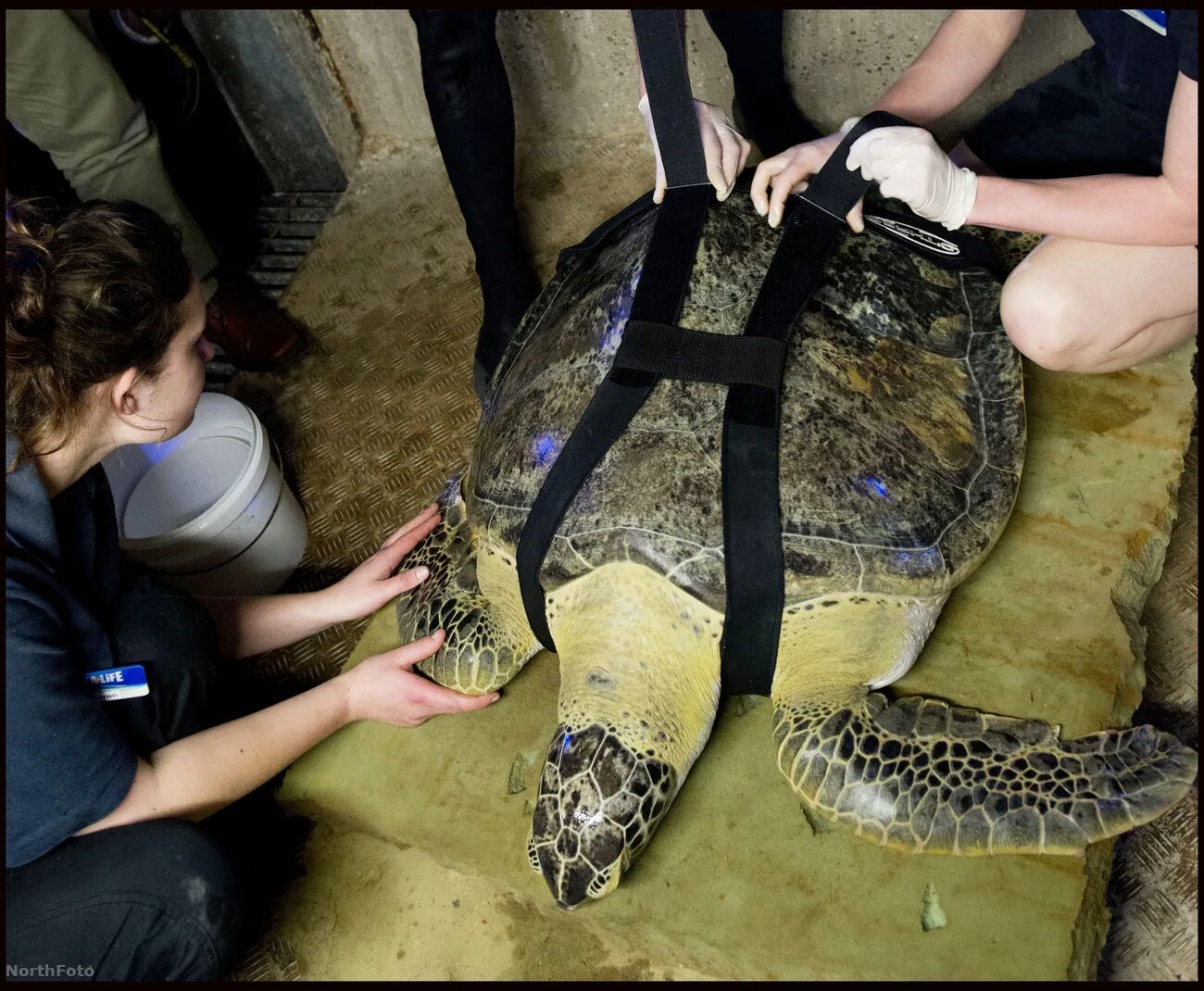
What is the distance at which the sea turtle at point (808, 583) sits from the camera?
1.39 metres

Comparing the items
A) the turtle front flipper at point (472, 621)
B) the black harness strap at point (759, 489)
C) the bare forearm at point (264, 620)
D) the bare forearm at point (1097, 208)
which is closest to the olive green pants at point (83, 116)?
the bare forearm at point (264, 620)

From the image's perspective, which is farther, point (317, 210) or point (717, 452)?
point (317, 210)

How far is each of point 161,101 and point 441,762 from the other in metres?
2.76

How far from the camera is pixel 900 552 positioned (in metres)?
1.48

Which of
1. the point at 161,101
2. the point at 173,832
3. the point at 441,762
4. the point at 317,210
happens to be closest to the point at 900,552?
the point at 441,762

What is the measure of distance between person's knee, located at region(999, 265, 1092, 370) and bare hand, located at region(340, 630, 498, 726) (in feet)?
4.01

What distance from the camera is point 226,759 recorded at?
60.6 inches

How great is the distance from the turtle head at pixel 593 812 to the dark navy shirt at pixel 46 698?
648 mm

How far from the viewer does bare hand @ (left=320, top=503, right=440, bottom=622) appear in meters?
1.95

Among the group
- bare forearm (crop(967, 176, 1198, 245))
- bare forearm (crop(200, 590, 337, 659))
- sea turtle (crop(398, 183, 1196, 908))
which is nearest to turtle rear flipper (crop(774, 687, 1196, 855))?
sea turtle (crop(398, 183, 1196, 908))

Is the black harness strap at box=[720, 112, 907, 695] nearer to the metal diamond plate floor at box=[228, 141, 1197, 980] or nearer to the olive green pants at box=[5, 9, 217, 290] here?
the metal diamond plate floor at box=[228, 141, 1197, 980]

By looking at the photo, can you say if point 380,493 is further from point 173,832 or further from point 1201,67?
point 1201,67

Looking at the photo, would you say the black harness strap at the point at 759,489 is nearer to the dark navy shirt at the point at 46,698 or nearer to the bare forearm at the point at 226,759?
the bare forearm at the point at 226,759

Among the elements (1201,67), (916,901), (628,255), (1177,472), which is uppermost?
(1201,67)
